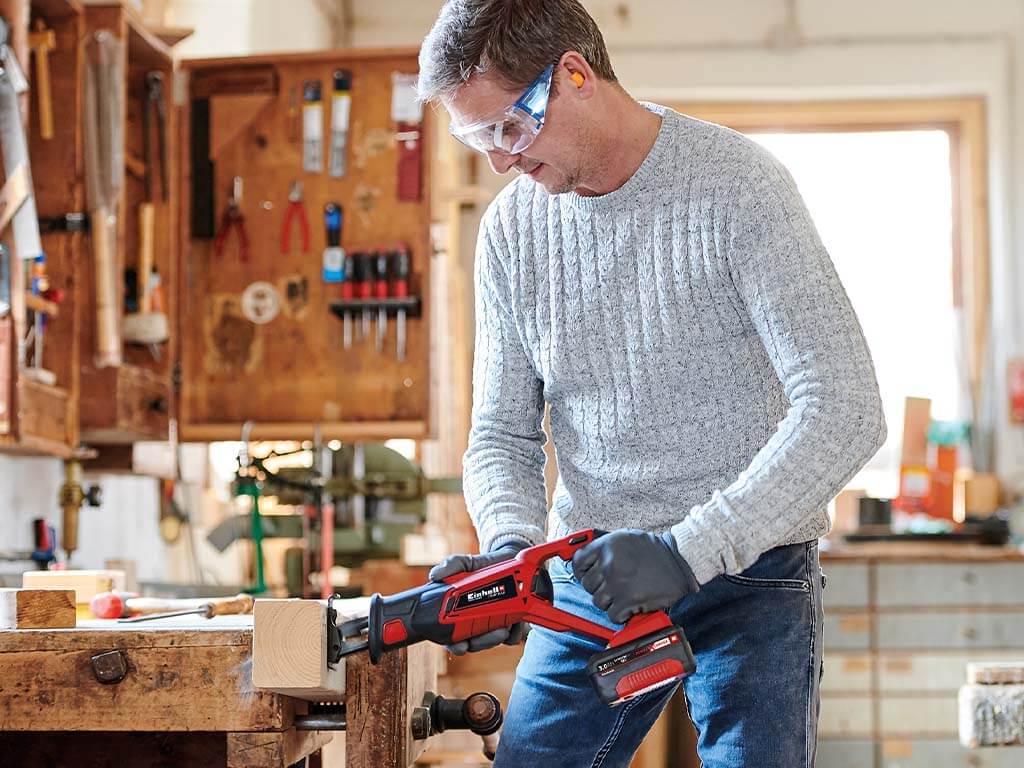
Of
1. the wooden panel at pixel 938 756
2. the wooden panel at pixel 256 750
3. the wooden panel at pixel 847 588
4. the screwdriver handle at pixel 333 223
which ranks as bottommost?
the wooden panel at pixel 938 756

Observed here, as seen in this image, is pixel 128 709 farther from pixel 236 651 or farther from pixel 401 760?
pixel 401 760

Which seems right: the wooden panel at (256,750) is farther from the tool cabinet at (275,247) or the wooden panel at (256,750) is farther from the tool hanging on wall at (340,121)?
the tool hanging on wall at (340,121)

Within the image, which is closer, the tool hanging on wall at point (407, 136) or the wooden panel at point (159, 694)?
the wooden panel at point (159, 694)

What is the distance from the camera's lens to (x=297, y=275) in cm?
437

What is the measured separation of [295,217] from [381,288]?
1.25ft

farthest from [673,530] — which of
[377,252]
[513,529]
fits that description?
[377,252]

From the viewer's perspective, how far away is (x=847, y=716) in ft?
17.7

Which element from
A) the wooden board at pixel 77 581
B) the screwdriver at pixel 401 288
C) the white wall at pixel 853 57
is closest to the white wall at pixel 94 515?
the screwdriver at pixel 401 288

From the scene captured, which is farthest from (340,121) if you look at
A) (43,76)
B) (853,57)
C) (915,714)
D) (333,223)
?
(853,57)

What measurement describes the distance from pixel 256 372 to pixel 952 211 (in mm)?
3747

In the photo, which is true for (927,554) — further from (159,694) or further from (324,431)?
(159,694)

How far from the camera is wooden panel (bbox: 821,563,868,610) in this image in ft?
17.9

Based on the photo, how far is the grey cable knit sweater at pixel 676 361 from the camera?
64.6 inches

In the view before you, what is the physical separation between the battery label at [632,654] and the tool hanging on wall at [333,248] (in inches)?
110
